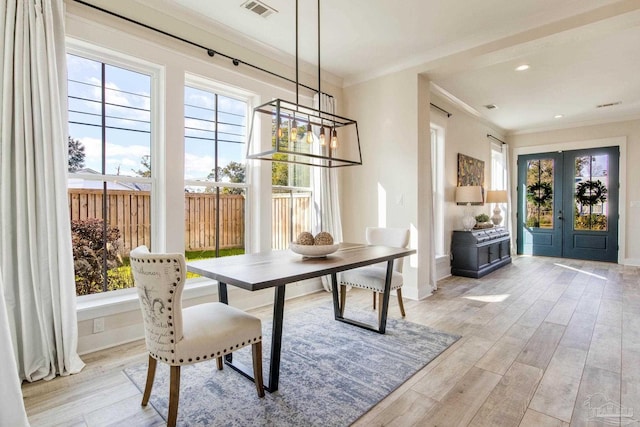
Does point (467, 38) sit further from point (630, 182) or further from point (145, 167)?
point (630, 182)

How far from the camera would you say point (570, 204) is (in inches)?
273

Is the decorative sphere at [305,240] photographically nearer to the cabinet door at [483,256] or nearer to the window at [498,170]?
the cabinet door at [483,256]

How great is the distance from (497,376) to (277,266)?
1.61 m

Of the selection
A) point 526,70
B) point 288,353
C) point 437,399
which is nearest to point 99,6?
point 288,353

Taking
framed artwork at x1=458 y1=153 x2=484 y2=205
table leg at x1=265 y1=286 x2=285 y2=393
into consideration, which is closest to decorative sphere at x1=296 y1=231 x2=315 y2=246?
table leg at x1=265 y1=286 x2=285 y2=393

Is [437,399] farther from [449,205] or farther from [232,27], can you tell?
[449,205]

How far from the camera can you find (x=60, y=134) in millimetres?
2273

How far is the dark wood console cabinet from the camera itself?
5199 mm

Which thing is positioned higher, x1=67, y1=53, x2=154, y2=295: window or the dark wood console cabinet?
x1=67, y1=53, x2=154, y2=295: window

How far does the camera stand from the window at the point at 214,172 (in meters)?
3.27

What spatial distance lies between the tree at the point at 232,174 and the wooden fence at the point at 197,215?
0.06 meters

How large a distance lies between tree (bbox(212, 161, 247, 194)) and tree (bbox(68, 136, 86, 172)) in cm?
107

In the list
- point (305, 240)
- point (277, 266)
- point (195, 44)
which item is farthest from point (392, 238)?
point (195, 44)

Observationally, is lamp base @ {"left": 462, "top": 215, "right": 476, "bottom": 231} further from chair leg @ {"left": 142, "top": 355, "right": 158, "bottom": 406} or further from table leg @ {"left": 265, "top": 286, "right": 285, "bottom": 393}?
chair leg @ {"left": 142, "top": 355, "right": 158, "bottom": 406}
